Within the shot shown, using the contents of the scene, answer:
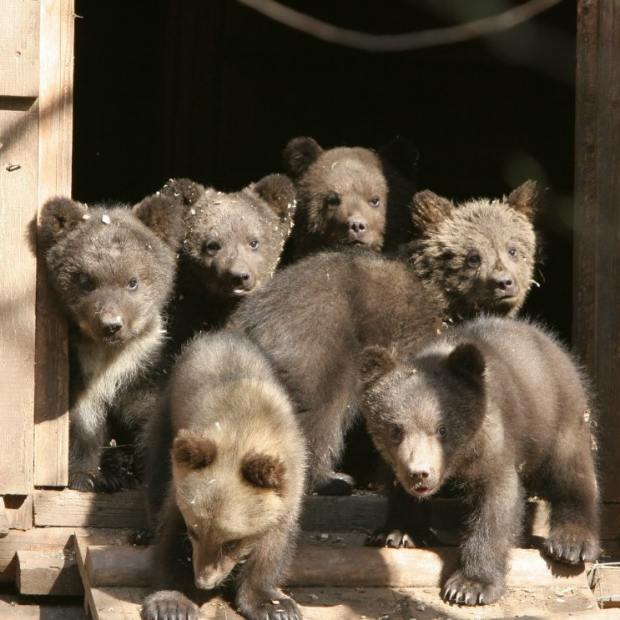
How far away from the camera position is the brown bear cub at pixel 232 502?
657 centimetres

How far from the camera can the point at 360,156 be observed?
10.6 meters

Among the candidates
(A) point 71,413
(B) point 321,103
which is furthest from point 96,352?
(B) point 321,103

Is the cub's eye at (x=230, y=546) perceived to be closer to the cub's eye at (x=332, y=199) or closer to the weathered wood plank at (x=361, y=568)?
the weathered wood plank at (x=361, y=568)

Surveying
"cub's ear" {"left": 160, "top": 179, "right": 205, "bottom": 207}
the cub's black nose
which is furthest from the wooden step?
"cub's ear" {"left": 160, "top": 179, "right": 205, "bottom": 207}

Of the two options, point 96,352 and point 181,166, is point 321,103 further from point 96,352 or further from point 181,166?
point 96,352

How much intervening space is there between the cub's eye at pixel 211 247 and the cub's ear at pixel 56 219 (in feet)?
4.84

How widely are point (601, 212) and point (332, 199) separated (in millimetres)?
→ 2269

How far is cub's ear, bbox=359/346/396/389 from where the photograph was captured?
7.41m

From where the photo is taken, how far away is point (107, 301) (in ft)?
26.7

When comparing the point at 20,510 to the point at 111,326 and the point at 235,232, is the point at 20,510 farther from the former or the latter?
→ the point at 235,232

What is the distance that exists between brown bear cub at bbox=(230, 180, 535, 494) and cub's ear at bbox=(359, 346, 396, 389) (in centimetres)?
83

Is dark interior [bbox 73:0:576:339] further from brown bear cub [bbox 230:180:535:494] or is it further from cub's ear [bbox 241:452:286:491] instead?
cub's ear [bbox 241:452:286:491]

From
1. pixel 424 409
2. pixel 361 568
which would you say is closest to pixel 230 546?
pixel 361 568

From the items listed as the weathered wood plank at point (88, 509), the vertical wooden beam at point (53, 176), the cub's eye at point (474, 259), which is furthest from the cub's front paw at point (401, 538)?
the cub's eye at point (474, 259)
